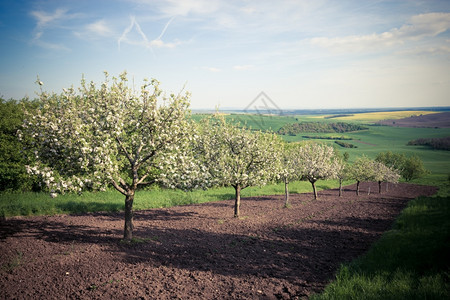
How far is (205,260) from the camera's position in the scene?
1328 cm

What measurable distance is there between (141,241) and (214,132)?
11601 mm

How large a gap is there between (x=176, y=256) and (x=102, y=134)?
7970 millimetres

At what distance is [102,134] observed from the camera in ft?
42.4

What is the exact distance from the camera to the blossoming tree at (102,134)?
12648mm

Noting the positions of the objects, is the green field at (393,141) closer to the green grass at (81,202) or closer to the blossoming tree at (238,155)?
the green grass at (81,202)

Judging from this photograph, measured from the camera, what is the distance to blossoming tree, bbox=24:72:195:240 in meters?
12.6

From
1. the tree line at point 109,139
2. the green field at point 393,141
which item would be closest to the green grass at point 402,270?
the tree line at point 109,139

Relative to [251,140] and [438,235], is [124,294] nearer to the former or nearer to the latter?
[251,140]

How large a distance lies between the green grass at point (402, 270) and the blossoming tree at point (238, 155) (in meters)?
10.6

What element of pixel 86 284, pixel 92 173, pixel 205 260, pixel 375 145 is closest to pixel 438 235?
pixel 205 260

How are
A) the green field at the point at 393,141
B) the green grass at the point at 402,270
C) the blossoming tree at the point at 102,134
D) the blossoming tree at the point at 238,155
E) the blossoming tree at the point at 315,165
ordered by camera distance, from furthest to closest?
the green field at the point at 393,141 < the blossoming tree at the point at 315,165 < the blossoming tree at the point at 238,155 < the blossoming tree at the point at 102,134 < the green grass at the point at 402,270

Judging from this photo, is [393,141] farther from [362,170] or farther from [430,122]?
[362,170]

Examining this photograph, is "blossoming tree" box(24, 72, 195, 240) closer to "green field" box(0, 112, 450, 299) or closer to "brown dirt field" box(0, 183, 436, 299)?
"brown dirt field" box(0, 183, 436, 299)

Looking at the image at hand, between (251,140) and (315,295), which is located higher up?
(251,140)
